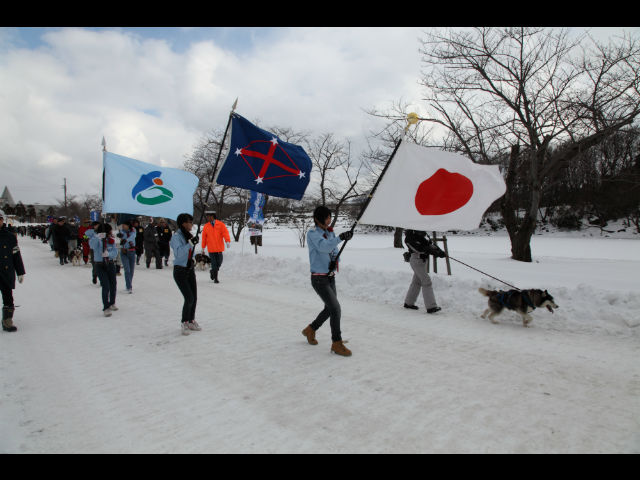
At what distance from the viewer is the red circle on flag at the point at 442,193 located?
604cm

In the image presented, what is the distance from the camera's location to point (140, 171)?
7.74 metres

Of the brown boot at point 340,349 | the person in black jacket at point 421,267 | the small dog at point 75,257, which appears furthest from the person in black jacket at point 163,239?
the brown boot at point 340,349

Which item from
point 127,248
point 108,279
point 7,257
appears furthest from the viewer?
point 127,248

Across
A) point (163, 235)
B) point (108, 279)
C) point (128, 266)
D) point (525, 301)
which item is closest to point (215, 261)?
point (128, 266)

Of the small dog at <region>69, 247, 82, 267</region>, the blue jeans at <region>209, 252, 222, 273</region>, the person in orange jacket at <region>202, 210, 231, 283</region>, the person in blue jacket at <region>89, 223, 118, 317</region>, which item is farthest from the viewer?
the small dog at <region>69, 247, 82, 267</region>

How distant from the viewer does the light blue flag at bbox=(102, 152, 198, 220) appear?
7.41 meters

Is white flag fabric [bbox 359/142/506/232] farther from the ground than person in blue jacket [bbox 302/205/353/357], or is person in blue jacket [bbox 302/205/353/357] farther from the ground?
white flag fabric [bbox 359/142/506/232]

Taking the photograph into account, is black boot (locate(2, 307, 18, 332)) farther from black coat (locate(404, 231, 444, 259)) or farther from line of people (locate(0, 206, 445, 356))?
black coat (locate(404, 231, 444, 259))

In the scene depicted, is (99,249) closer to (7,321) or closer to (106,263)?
(106,263)

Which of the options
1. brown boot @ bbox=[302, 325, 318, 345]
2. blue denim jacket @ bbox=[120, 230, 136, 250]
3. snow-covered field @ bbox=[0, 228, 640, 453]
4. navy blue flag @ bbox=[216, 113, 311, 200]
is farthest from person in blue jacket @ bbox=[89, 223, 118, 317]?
brown boot @ bbox=[302, 325, 318, 345]

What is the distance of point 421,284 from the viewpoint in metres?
7.14

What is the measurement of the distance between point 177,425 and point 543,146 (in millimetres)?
14184

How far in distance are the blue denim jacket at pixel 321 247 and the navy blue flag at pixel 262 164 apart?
257 cm

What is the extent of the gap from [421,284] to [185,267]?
14.2 feet
